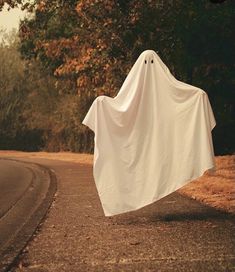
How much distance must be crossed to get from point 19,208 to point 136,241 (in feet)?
13.9

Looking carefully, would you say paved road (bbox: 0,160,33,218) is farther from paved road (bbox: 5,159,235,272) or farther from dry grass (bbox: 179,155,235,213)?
dry grass (bbox: 179,155,235,213)

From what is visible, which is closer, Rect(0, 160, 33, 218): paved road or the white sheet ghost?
the white sheet ghost

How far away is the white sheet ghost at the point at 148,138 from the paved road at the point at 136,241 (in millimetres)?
505

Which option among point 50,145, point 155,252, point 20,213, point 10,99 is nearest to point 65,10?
point 20,213

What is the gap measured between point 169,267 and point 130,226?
2350mm

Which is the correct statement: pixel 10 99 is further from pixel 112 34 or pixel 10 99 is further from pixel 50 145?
pixel 112 34

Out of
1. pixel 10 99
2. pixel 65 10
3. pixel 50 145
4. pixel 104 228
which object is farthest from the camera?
pixel 10 99

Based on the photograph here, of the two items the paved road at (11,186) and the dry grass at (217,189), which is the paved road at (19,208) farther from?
the dry grass at (217,189)

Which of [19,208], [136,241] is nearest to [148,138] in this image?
[136,241]

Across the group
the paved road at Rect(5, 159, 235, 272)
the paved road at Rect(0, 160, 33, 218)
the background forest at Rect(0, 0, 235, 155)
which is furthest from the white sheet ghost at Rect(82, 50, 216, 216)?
the background forest at Rect(0, 0, 235, 155)

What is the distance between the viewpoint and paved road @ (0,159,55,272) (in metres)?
6.70

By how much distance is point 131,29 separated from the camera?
17.0 m

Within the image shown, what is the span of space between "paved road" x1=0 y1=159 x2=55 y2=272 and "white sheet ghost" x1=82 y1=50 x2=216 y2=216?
1317mm

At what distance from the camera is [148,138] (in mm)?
8195
